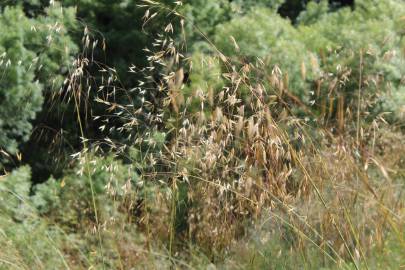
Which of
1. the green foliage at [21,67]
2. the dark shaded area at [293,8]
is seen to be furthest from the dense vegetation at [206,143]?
the dark shaded area at [293,8]

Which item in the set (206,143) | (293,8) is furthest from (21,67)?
(293,8)

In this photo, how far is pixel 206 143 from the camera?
285 cm

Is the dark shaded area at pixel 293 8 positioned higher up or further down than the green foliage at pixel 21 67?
further down

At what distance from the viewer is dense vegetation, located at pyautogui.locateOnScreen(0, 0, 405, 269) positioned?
107 inches

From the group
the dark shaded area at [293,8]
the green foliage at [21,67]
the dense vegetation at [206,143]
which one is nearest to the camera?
the dense vegetation at [206,143]

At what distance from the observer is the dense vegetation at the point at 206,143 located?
273cm

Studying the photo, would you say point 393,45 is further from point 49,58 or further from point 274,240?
point 274,240

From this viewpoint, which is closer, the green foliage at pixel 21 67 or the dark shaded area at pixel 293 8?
the green foliage at pixel 21 67

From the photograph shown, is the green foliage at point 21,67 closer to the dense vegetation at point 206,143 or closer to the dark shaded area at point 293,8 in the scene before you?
the dense vegetation at point 206,143

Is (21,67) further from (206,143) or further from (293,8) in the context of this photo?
(293,8)

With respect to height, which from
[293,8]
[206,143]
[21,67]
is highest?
[206,143]

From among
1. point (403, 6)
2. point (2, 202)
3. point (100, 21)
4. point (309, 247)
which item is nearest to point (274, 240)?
point (309, 247)

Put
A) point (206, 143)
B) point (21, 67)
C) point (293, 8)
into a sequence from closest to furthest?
point (206, 143)
point (21, 67)
point (293, 8)

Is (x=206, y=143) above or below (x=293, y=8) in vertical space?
above
